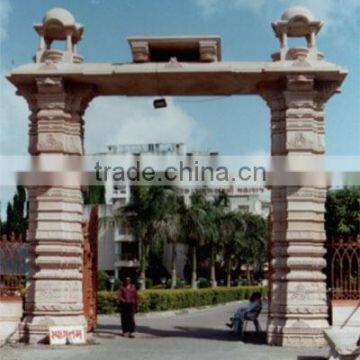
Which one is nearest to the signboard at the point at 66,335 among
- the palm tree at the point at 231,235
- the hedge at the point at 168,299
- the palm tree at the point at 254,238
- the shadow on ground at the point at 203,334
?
the shadow on ground at the point at 203,334

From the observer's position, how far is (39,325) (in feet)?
51.0

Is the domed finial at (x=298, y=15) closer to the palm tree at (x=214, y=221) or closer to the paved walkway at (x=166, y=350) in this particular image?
the paved walkway at (x=166, y=350)

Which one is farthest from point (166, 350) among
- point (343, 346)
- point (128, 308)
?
point (343, 346)

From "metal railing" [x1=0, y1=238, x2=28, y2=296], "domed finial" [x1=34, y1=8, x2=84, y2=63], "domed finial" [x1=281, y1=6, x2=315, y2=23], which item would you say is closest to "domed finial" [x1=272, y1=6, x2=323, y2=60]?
"domed finial" [x1=281, y1=6, x2=315, y2=23]

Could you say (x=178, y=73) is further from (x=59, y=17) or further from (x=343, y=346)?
(x=343, y=346)

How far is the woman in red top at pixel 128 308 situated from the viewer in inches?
732

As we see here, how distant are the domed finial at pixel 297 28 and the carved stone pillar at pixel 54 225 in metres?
4.63

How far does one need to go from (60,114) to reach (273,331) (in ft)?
21.5

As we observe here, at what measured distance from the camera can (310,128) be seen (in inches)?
626

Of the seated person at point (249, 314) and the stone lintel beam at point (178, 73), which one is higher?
the stone lintel beam at point (178, 73)

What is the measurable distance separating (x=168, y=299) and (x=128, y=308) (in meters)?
15.0

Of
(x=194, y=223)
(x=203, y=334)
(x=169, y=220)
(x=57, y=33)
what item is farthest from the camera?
(x=194, y=223)

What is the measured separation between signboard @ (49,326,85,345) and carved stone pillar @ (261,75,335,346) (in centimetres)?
402

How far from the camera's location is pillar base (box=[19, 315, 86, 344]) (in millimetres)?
15484
